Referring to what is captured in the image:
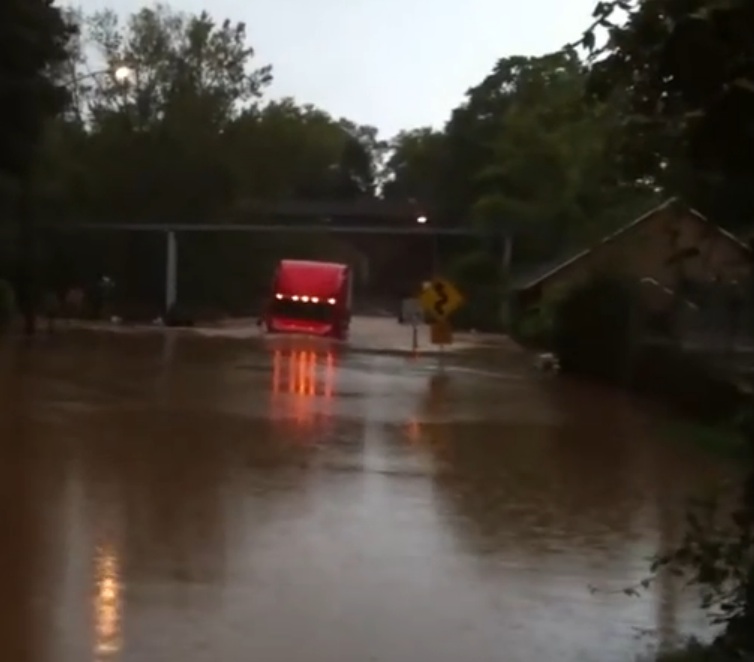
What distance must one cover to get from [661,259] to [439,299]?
24.6 meters

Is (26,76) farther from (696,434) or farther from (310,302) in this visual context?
(696,434)

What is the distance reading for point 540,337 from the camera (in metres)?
52.5

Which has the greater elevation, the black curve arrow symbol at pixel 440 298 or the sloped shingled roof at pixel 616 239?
the sloped shingled roof at pixel 616 239

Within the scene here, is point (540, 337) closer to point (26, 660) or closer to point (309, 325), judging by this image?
point (309, 325)

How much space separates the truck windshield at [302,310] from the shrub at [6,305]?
36.7 feet

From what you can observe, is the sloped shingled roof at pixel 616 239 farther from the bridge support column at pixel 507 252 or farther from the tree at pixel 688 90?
the bridge support column at pixel 507 252

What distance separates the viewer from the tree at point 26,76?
1764 inches

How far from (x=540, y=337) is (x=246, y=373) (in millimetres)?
17472

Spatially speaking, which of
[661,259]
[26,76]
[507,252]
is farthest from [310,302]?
[661,259]

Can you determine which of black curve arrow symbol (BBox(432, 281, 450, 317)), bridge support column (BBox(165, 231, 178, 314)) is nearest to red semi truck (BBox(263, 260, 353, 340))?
black curve arrow symbol (BBox(432, 281, 450, 317))

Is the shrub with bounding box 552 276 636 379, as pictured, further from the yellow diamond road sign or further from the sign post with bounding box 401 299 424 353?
the sign post with bounding box 401 299 424 353

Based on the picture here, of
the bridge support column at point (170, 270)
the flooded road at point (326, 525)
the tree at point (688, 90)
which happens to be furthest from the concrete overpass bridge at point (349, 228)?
the tree at point (688, 90)

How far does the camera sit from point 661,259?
22.5 metres

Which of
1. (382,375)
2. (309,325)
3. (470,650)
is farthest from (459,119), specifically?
(470,650)
